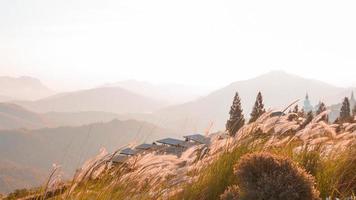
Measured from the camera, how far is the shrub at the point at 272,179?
4.69 m

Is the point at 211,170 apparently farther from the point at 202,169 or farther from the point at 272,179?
the point at 272,179

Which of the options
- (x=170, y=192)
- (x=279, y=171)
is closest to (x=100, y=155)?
(x=170, y=192)

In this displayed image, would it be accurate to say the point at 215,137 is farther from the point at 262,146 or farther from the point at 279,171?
the point at 279,171

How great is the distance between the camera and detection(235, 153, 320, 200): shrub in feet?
15.4

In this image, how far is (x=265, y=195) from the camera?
4.70m

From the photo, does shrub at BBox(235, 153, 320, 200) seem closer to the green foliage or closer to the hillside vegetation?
the hillside vegetation

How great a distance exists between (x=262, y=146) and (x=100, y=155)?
107 inches

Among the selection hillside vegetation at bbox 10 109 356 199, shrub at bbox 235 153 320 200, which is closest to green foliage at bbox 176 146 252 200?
hillside vegetation at bbox 10 109 356 199

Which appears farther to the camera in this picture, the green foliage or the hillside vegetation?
the green foliage

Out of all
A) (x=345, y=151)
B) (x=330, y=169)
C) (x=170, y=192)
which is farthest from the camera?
(x=345, y=151)

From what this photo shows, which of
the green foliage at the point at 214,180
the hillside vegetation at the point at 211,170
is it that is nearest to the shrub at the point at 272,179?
the hillside vegetation at the point at 211,170

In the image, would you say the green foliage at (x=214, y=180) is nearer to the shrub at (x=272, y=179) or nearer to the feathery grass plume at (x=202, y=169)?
the feathery grass plume at (x=202, y=169)

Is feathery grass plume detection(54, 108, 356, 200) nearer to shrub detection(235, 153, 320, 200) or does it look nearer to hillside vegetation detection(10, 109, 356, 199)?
hillside vegetation detection(10, 109, 356, 199)

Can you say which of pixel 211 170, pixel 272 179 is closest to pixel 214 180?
pixel 211 170
